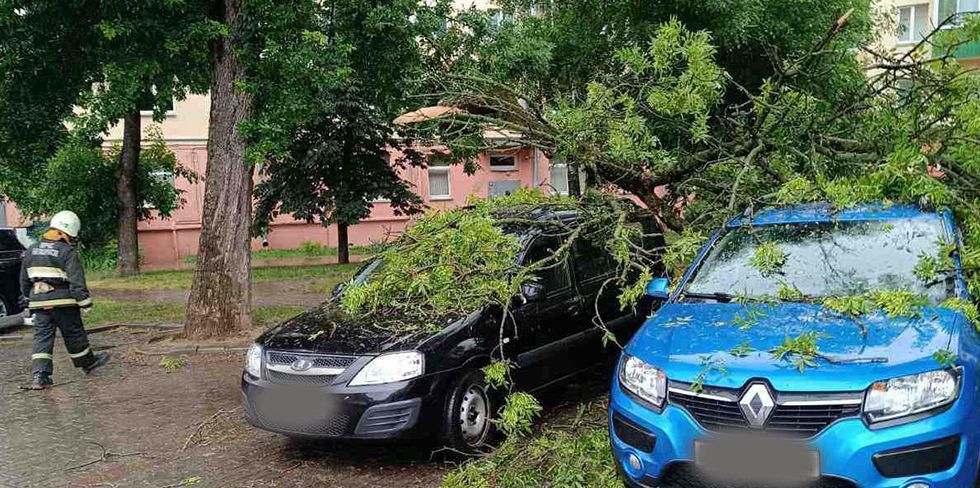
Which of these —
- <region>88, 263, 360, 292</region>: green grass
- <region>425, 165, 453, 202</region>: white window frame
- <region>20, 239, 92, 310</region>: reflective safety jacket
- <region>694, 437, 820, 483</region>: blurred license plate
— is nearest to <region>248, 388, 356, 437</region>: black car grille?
<region>694, 437, 820, 483</region>: blurred license plate

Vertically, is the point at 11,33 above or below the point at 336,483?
above

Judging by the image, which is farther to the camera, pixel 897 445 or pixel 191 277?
pixel 191 277

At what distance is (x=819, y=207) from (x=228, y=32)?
25.3 feet

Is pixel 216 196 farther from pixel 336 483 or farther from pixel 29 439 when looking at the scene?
pixel 336 483

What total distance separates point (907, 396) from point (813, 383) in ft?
1.33

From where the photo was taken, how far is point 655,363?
3879mm

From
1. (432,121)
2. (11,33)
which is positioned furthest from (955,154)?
(11,33)

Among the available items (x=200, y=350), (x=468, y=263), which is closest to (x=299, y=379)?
(x=468, y=263)

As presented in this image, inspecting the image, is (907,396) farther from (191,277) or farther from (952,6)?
(952,6)

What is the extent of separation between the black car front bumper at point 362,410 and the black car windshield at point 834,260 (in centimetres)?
192

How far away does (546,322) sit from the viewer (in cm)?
619

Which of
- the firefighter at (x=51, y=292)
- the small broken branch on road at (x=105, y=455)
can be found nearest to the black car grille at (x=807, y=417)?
the small broken branch on road at (x=105, y=455)

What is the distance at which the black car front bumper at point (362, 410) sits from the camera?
5035mm

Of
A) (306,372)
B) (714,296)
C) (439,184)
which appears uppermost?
(439,184)
